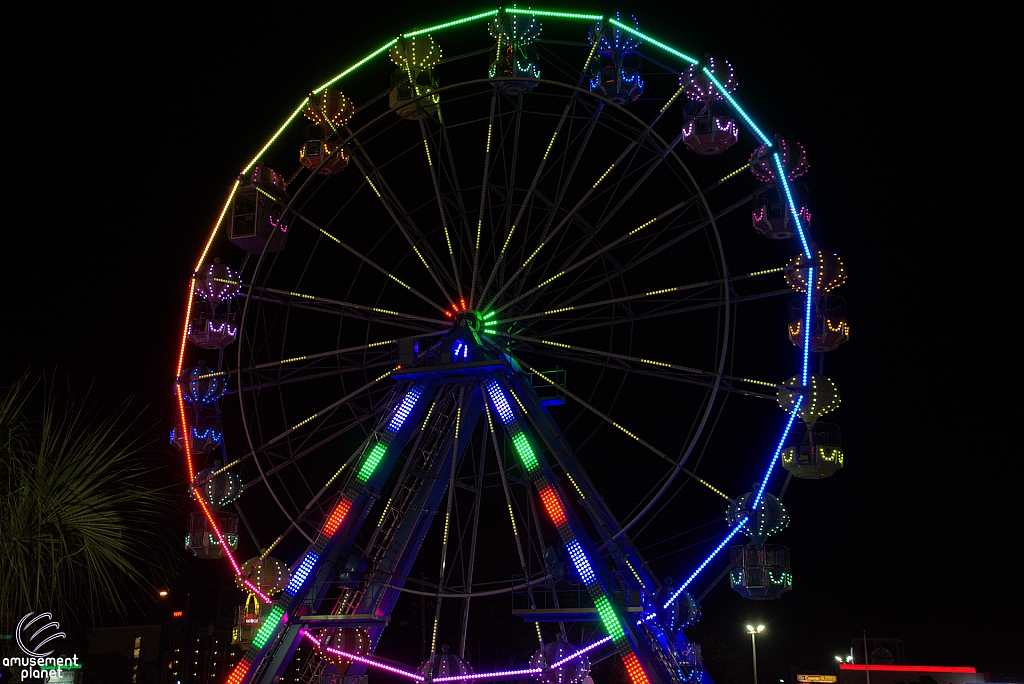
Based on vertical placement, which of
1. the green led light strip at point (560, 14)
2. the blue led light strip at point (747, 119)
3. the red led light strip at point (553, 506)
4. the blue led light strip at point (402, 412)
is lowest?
the red led light strip at point (553, 506)

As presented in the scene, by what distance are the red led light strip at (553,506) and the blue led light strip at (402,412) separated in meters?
2.73

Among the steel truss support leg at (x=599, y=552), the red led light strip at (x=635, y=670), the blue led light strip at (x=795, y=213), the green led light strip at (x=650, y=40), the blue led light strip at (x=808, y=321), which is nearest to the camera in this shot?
the red led light strip at (x=635, y=670)

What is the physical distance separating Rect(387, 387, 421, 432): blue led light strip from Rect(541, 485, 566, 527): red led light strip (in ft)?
8.95

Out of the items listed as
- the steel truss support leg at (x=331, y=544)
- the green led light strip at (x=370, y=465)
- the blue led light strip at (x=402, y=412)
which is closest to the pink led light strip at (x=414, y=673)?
the steel truss support leg at (x=331, y=544)

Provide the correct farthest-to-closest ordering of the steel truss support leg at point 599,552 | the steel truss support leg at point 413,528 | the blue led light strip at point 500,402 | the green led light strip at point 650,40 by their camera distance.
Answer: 1. the steel truss support leg at point 413,528
2. the blue led light strip at point 500,402
3. the green led light strip at point 650,40
4. the steel truss support leg at point 599,552

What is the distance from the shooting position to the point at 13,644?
1500 cm

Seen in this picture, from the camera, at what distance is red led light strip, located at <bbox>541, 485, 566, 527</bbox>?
15109 millimetres

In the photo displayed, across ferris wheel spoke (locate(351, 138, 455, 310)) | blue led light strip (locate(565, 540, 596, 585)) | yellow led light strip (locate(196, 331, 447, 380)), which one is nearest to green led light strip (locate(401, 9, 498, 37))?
ferris wheel spoke (locate(351, 138, 455, 310))

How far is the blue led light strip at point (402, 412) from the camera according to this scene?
16.6 metres

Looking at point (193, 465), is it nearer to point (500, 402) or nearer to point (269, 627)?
point (269, 627)

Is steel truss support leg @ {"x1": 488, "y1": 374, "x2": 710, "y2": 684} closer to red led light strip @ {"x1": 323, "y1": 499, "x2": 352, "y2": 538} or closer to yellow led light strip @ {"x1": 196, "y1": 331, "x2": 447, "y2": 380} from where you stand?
yellow led light strip @ {"x1": 196, "y1": 331, "x2": 447, "y2": 380}

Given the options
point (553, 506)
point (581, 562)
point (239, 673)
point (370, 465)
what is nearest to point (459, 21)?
point (370, 465)

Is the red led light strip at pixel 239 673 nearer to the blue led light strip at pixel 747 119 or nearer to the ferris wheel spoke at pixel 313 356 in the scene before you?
the ferris wheel spoke at pixel 313 356

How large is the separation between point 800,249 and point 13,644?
13.2 m
